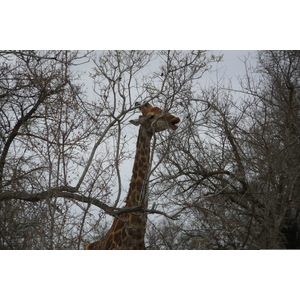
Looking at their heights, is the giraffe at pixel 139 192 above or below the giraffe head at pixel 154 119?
below

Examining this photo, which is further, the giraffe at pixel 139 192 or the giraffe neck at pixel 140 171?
the giraffe neck at pixel 140 171

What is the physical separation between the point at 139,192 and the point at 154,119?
0.82 meters

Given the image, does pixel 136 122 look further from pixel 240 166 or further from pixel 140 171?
pixel 240 166

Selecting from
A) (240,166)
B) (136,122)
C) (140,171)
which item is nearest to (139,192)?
(140,171)

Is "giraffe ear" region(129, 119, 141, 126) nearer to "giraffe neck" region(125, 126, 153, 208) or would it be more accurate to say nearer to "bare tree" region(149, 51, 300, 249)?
"giraffe neck" region(125, 126, 153, 208)

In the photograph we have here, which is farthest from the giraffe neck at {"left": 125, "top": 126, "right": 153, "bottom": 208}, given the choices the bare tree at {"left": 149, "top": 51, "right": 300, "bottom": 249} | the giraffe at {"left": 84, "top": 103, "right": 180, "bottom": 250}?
the bare tree at {"left": 149, "top": 51, "right": 300, "bottom": 249}

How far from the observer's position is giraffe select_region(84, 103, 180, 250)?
4488 millimetres

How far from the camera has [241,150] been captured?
18.0 ft

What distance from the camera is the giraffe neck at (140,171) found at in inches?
183

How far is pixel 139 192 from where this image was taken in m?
4.74

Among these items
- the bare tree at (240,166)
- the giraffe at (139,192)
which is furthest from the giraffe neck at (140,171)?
the bare tree at (240,166)

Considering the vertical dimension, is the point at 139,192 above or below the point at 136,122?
below

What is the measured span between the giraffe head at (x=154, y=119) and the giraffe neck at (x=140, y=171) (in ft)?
0.32

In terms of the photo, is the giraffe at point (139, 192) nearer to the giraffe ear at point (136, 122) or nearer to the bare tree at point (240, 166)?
the giraffe ear at point (136, 122)
